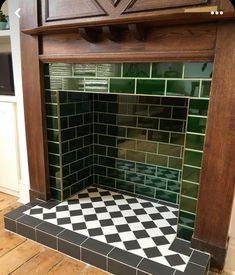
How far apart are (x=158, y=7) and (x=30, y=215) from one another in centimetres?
145

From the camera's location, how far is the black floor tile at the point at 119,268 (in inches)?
47.9

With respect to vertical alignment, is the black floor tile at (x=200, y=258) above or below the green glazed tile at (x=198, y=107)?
below

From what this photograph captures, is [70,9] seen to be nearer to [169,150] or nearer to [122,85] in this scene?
[122,85]

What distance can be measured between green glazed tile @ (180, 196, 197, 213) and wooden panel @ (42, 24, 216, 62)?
747mm

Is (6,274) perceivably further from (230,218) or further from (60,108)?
(230,218)

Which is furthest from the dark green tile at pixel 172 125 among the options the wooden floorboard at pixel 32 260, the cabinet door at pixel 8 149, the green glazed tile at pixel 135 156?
the cabinet door at pixel 8 149

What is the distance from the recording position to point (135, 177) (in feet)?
6.38

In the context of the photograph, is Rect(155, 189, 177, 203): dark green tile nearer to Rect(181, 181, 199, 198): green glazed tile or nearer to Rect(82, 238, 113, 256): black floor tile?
Rect(181, 181, 199, 198): green glazed tile

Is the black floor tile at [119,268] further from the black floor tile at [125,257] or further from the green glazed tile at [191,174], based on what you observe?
the green glazed tile at [191,174]

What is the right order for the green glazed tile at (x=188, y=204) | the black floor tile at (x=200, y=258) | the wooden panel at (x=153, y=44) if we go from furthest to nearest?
the green glazed tile at (x=188, y=204) → the black floor tile at (x=200, y=258) → the wooden panel at (x=153, y=44)

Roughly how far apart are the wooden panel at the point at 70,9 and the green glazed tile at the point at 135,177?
118 cm

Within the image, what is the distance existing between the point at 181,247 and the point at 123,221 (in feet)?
1.32

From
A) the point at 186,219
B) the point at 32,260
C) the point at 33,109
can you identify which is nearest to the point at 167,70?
the point at 186,219

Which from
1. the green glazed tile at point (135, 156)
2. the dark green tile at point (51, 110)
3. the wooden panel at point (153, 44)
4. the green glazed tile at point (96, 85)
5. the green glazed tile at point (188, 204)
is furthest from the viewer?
the green glazed tile at point (135, 156)
